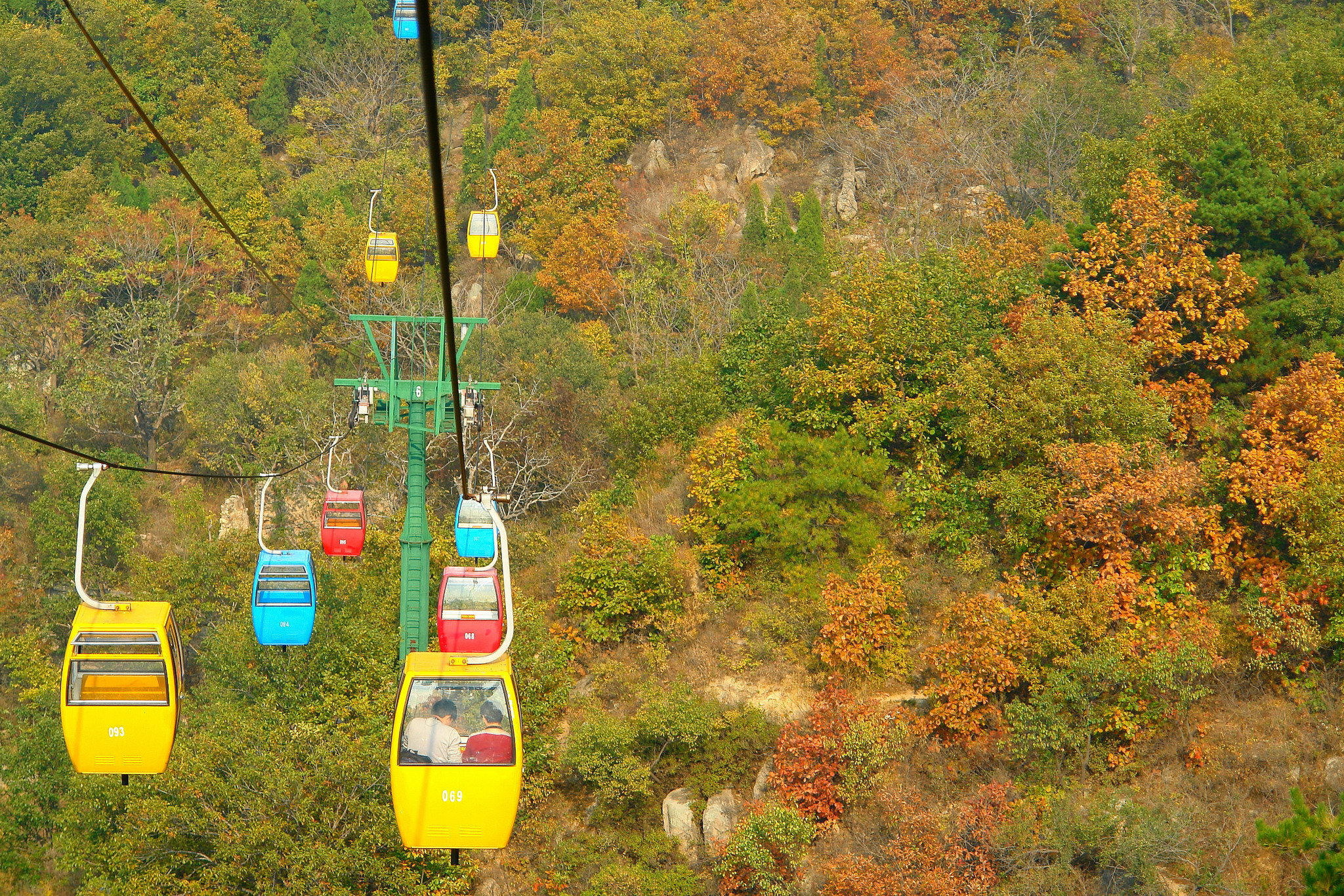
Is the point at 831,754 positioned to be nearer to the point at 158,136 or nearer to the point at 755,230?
the point at 158,136

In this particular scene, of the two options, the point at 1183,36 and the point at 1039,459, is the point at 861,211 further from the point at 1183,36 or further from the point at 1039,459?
the point at 1039,459

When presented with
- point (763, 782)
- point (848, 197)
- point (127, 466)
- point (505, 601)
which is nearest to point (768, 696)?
point (763, 782)

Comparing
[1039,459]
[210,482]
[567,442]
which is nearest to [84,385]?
[210,482]

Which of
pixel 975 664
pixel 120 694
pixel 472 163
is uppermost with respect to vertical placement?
pixel 120 694

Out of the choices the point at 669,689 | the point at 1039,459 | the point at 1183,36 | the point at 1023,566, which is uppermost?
the point at 1183,36

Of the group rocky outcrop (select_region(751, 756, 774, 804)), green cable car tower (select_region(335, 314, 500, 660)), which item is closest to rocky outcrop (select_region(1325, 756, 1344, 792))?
rocky outcrop (select_region(751, 756, 774, 804))

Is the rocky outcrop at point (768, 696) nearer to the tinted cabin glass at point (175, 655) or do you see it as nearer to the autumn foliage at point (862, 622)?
the autumn foliage at point (862, 622)

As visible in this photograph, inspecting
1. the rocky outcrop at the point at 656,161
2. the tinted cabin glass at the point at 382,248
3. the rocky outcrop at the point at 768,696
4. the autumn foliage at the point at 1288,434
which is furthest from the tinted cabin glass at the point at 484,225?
the rocky outcrop at the point at 656,161
